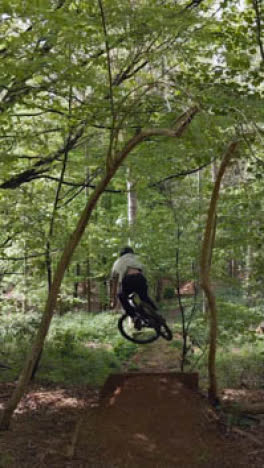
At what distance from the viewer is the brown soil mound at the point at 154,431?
530 centimetres

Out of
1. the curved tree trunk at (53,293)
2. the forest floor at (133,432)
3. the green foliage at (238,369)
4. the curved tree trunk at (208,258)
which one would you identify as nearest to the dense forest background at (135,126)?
the curved tree trunk at (53,293)

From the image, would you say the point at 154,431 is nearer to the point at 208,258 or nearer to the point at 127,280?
the point at 127,280

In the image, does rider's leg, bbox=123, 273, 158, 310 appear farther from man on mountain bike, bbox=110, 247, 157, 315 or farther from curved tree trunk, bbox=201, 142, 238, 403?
curved tree trunk, bbox=201, 142, 238, 403

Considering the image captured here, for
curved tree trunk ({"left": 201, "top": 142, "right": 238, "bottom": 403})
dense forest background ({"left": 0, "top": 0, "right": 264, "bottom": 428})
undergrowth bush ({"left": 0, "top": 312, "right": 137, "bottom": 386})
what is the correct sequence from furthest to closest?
undergrowth bush ({"left": 0, "top": 312, "right": 137, "bottom": 386})
curved tree trunk ({"left": 201, "top": 142, "right": 238, "bottom": 403})
dense forest background ({"left": 0, "top": 0, "right": 264, "bottom": 428})

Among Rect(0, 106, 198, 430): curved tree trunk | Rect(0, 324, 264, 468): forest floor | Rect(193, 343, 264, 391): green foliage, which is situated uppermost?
Rect(0, 106, 198, 430): curved tree trunk

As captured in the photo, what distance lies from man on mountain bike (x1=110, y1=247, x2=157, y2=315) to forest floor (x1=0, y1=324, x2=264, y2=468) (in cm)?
120

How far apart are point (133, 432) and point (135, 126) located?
176 inches

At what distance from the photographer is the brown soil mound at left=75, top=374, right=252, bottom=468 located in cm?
530

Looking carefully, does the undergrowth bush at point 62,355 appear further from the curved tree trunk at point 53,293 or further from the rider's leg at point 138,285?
the curved tree trunk at point 53,293

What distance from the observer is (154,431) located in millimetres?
5898

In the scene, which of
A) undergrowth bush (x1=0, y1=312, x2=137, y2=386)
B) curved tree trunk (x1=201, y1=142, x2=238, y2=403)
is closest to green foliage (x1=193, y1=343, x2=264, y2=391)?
undergrowth bush (x1=0, y1=312, x2=137, y2=386)

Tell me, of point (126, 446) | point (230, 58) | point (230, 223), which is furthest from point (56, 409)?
point (230, 58)

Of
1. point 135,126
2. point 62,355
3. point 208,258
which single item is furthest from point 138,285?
point 62,355

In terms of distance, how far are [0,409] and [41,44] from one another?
525 cm
